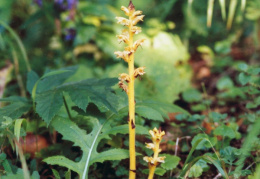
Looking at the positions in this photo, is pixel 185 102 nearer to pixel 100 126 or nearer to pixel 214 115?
pixel 214 115

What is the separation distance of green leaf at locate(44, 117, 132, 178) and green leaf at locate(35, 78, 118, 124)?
0.12 metres

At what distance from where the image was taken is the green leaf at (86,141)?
1.37 m

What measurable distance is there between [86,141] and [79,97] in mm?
248

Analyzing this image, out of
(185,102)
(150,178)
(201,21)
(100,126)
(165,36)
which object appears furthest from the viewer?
(201,21)

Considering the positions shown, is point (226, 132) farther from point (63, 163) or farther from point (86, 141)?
point (63, 163)

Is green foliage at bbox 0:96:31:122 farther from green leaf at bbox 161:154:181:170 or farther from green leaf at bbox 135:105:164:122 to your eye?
green leaf at bbox 161:154:181:170

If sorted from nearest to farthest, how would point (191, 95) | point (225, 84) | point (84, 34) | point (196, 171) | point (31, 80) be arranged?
1. point (196, 171)
2. point (31, 80)
3. point (191, 95)
4. point (225, 84)
5. point (84, 34)

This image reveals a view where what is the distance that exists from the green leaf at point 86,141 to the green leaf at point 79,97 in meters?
0.12

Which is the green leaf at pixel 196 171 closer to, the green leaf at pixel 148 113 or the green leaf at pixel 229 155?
the green leaf at pixel 229 155

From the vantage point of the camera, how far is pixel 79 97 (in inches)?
57.7

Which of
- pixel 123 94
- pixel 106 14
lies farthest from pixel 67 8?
pixel 123 94

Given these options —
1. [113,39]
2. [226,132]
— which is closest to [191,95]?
[226,132]

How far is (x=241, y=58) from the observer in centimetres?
353

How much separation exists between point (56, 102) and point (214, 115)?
1.02 meters
